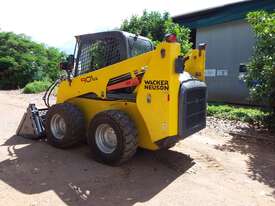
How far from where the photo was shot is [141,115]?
592 centimetres

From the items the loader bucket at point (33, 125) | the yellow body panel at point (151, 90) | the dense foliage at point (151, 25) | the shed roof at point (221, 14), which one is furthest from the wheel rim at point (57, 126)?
the shed roof at point (221, 14)

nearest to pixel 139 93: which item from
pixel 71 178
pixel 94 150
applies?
pixel 94 150

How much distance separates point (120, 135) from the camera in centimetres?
578

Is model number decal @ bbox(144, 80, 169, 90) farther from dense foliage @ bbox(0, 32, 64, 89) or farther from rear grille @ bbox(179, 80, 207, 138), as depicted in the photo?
dense foliage @ bbox(0, 32, 64, 89)

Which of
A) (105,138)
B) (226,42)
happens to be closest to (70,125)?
(105,138)

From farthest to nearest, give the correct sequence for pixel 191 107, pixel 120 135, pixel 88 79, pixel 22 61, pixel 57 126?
pixel 22 61 < pixel 57 126 < pixel 88 79 < pixel 191 107 < pixel 120 135

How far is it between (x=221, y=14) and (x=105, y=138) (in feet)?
34.5

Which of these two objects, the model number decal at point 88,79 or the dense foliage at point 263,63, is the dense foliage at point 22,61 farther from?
the model number decal at point 88,79

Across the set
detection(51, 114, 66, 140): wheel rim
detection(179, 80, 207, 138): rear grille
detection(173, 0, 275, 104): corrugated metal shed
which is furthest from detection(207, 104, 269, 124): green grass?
detection(51, 114, 66, 140): wheel rim

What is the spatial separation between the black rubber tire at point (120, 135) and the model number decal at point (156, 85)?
0.67 m

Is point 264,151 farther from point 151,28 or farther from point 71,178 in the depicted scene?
point 151,28

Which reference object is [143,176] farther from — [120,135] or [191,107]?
[191,107]

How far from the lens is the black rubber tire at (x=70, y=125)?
6641mm

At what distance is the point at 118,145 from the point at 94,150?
0.63m
